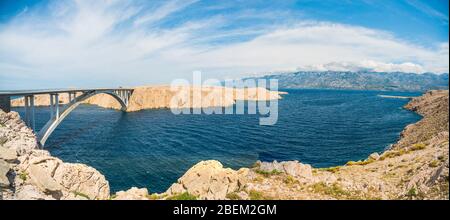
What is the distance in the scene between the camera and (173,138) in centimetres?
5094

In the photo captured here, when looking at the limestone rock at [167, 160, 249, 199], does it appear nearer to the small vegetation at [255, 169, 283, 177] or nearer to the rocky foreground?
the rocky foreground

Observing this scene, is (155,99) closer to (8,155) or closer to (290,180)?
(8,155)

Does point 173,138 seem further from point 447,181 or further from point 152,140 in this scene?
point 447,181

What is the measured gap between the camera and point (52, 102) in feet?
160

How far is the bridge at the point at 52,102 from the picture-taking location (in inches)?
1334

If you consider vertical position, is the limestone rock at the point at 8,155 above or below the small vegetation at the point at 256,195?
above

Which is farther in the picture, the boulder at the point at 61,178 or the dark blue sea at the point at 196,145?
the dark blue sea at the point at 196,145

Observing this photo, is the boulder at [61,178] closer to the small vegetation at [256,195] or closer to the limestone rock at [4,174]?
the limestone rock at [4,174]

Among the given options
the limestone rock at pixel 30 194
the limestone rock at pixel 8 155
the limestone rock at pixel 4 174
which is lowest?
the limestone rock at pixel 30 194

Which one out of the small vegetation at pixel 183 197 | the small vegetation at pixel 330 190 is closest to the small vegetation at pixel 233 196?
the small vegetation at pixel 183 197

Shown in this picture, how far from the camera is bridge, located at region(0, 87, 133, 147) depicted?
33.9 meters

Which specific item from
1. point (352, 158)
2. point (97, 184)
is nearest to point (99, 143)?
point (97, 184)

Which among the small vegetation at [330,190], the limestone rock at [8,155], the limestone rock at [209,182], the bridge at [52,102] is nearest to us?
the limestone rock at [8,155]
